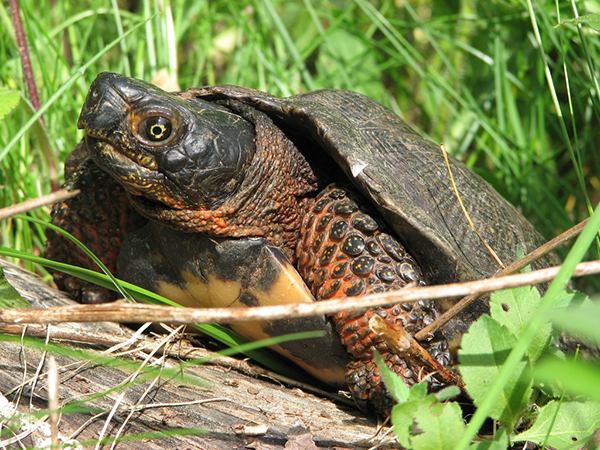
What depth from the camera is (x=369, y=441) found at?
4.41 feet

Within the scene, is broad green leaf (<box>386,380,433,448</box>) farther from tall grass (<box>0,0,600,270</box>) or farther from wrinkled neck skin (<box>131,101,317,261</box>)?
tall grass (<box>0,0,600,270</box>)

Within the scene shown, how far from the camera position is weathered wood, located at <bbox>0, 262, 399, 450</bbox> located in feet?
4.11

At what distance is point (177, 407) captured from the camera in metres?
1.35

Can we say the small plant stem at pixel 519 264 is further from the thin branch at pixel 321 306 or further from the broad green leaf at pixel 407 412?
the broad green leaf at pixel 407 412

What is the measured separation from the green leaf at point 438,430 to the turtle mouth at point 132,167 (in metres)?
0.92

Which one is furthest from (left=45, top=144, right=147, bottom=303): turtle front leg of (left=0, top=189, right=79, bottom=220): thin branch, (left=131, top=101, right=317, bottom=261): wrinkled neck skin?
(left=0, top=189, right=79, bottom=220): thin branch

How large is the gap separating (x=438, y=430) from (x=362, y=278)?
23.1 inches

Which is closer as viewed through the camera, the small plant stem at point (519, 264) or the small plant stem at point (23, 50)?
the small plant stem at point (519, 264)

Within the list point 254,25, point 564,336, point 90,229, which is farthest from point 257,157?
point 254,25

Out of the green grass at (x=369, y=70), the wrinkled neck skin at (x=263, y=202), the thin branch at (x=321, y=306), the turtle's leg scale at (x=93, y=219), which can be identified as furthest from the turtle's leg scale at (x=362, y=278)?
the green grass at (x=369, y=70)

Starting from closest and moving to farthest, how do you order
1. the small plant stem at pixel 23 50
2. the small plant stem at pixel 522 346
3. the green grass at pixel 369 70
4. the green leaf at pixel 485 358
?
the small plant stem at pixel 522 346 < the green leaf at pixel 485 358 < the small plant stem at pixel 23 50 < the green grass at pixel 369 70

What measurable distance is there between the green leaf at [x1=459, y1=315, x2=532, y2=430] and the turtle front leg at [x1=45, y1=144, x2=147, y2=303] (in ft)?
3.86

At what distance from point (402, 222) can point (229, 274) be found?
54 centimetres

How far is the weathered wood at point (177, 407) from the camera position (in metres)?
1.25
